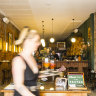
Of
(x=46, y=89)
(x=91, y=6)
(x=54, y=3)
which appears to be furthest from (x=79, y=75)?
(x=91, y=6)

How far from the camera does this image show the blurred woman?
1483mm

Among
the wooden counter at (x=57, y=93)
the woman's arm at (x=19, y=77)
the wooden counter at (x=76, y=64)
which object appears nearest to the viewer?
the woman's arm at (x=19, y=77)

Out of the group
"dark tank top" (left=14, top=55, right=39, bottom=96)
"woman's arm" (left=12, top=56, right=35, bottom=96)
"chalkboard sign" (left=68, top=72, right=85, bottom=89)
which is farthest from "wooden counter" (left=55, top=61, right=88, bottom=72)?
"woman's arm" (left=12, top=56, right=35, bottom=96)

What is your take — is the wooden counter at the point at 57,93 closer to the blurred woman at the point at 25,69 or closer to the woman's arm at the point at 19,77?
the blurred woman at the point at 25,69

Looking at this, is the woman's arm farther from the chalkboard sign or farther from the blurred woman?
the chalkboard sign

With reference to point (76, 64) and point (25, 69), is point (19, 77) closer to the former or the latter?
point (25, 69)

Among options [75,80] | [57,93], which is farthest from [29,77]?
[75,80]

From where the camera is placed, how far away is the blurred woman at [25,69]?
1.48 m

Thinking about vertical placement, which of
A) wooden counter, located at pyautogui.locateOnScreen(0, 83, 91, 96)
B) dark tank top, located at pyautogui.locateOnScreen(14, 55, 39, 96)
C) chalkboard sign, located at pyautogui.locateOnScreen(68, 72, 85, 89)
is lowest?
wooden counter, located at pyautogui.locateOnScreen(0, 83, 91, 96)

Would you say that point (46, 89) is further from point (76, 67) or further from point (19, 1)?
point (76, 67)

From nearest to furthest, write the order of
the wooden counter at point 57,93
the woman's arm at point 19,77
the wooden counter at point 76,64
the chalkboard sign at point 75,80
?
1. the woman's arm at point 19,77
2. the wooden counter at point 57,93
3. the chalkboard sign at point 75,80
4. the wooden counter at point 76,64

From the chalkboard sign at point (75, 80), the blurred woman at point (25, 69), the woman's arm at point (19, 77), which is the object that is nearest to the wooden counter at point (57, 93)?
the chalkboard sign at point (75, 80)

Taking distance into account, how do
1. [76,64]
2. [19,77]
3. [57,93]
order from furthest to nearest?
[76,64], [57,93], [19,77]

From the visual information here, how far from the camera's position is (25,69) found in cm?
155
